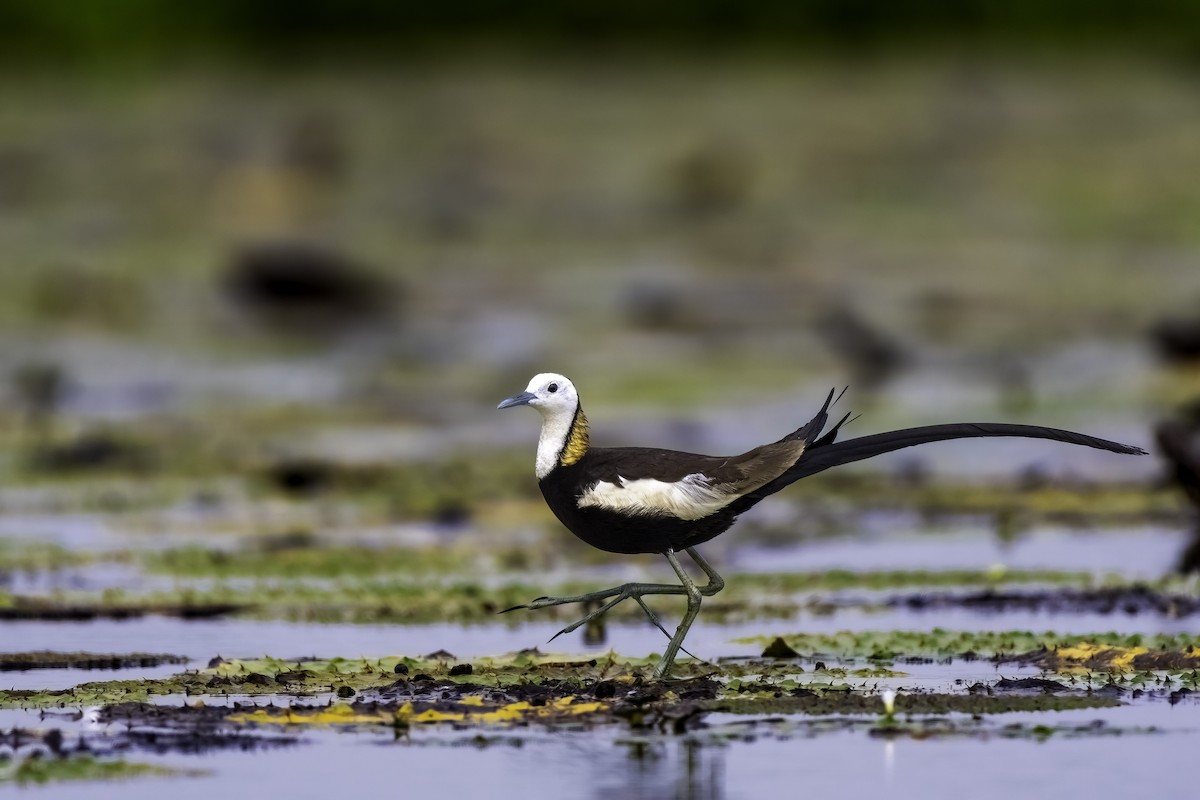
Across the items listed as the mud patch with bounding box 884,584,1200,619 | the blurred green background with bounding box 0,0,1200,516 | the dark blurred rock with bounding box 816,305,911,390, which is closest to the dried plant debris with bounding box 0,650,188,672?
the mud patch with bounding box 884,584,1200,619

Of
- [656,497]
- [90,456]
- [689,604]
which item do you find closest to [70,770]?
[656,497]

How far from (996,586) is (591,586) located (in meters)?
1.49

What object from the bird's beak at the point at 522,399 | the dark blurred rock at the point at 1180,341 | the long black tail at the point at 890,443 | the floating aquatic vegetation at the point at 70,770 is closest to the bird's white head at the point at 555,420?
the bird's beak at the point at 522,399

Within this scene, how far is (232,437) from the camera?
14766 millimetres

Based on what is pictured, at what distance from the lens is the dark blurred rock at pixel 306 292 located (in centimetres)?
2209

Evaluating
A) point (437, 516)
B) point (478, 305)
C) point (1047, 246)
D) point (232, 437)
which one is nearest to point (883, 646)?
point (437, 516)

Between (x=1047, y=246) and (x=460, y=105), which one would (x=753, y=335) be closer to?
(x=1047, y=246)

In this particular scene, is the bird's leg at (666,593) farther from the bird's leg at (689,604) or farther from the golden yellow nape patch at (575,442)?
the golden yellow nape patch at (575,442)

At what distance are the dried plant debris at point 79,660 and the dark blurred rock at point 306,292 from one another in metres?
14.1

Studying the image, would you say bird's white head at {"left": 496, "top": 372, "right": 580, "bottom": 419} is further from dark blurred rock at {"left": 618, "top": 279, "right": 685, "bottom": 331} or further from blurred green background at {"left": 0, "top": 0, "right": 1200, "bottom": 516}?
dark blurred rock at {"left": 618, "top": 279, "right": 685, "bottom": 331}

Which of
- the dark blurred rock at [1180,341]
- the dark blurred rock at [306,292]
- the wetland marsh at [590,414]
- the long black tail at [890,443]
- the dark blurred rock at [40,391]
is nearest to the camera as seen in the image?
the wetland marsh at [590,414]

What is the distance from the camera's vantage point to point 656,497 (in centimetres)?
688

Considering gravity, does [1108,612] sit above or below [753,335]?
below

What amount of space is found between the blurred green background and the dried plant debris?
4884 mm
